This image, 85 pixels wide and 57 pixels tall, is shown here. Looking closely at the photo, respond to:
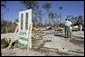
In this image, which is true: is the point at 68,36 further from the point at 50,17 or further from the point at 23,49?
the point at 50,17

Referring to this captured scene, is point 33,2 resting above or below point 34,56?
above

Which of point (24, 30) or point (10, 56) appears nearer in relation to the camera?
point (10, 56)

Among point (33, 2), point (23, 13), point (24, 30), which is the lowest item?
point (24, 30)

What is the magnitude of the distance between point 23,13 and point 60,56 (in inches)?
148

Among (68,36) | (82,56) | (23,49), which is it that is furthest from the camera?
(68,36)

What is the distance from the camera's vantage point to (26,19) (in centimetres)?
1085

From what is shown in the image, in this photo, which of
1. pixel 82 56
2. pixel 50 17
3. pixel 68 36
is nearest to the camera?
pixel 82 56

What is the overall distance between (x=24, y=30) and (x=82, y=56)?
12.0 ft

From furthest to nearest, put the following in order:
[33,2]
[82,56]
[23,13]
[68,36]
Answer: [33,2]
[68,36]
[23,13]
[82,56]

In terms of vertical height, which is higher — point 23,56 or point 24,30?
point 24,30

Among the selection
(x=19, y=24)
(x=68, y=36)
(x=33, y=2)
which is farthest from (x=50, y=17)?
(x=19, y=24)

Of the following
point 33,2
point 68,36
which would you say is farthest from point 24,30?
point 33,2

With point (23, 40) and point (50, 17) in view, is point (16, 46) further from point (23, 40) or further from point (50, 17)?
point (50, 17)

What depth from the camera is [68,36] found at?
53.0 ft
